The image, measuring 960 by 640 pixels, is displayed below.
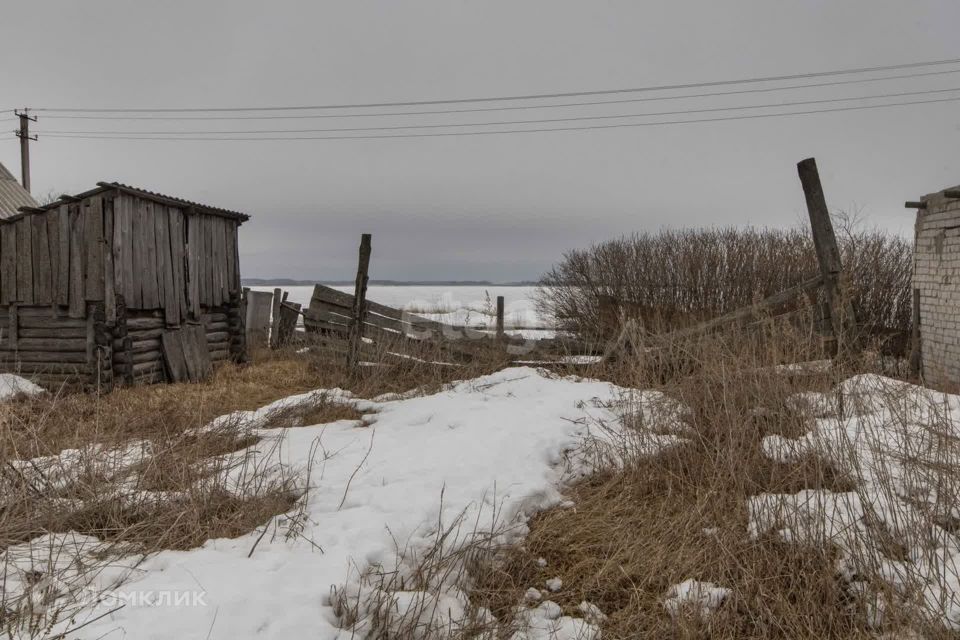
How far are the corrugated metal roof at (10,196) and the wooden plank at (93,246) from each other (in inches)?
411

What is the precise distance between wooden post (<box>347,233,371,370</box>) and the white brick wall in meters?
9.31

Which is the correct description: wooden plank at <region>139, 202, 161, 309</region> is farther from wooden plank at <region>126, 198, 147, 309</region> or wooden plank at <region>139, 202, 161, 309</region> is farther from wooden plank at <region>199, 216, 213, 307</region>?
wooden plank at <region>199, 216, 213, 307</region>

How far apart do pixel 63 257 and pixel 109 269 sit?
103cm

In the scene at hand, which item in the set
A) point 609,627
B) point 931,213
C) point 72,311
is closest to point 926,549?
point 609,627

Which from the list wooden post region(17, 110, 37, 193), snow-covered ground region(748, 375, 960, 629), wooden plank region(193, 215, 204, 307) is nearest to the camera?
snow-covered ground region(748, 375, 960, 629)

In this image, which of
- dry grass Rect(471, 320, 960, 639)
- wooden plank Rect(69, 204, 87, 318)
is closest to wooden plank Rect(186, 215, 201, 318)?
wooden plank Rect(69, 204, 87, 318)

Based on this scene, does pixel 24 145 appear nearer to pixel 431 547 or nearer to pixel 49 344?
pixel 49 344

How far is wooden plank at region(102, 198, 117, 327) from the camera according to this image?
31.1ft

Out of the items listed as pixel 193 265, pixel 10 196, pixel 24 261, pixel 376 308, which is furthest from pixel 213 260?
pixel 10 196

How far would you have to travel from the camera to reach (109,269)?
376 inches

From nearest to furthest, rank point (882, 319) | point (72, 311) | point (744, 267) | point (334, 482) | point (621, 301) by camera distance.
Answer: point (334, 482)
point (72, 311)
point (882, 319)
point (744, 267)
point (621, 301)

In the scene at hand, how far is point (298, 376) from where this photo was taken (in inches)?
401

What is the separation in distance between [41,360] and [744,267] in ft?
51.3

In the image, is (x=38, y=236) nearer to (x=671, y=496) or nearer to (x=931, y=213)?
(x=671, y=496)
